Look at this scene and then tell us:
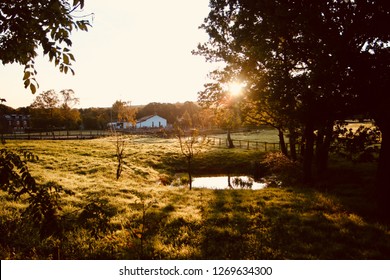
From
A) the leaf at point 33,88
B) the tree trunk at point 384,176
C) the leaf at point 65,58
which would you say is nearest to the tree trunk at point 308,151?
the tree trunk at point 384,176

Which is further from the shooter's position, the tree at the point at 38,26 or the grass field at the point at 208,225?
the grass field at the point at 208,225

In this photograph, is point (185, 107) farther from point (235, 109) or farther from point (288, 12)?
point (288, 12)

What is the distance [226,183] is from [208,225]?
11963mm

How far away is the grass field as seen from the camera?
272 inches

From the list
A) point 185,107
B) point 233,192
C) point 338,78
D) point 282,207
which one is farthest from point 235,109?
point 185,107

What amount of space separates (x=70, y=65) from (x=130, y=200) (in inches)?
418

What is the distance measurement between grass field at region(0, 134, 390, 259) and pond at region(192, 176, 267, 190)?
4144 mm

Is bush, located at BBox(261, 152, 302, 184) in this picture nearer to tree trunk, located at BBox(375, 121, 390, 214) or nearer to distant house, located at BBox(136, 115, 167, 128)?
tree trunk, located at BBox(375, 121, 390, 214)

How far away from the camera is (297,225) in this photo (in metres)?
9.26

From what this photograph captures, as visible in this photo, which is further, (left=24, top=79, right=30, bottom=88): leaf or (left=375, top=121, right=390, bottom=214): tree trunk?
(left=375, top=121, right=390, bottom=214): tree trunk

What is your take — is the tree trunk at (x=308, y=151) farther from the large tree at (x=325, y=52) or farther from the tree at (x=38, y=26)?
the tree at (x=38, y=26)

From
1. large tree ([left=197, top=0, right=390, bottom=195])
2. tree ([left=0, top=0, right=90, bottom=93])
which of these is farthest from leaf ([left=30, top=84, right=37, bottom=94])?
large tree ([left=197, top=0, right=390, bottom=195])

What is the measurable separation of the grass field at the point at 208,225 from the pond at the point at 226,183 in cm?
414

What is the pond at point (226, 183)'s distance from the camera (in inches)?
774
